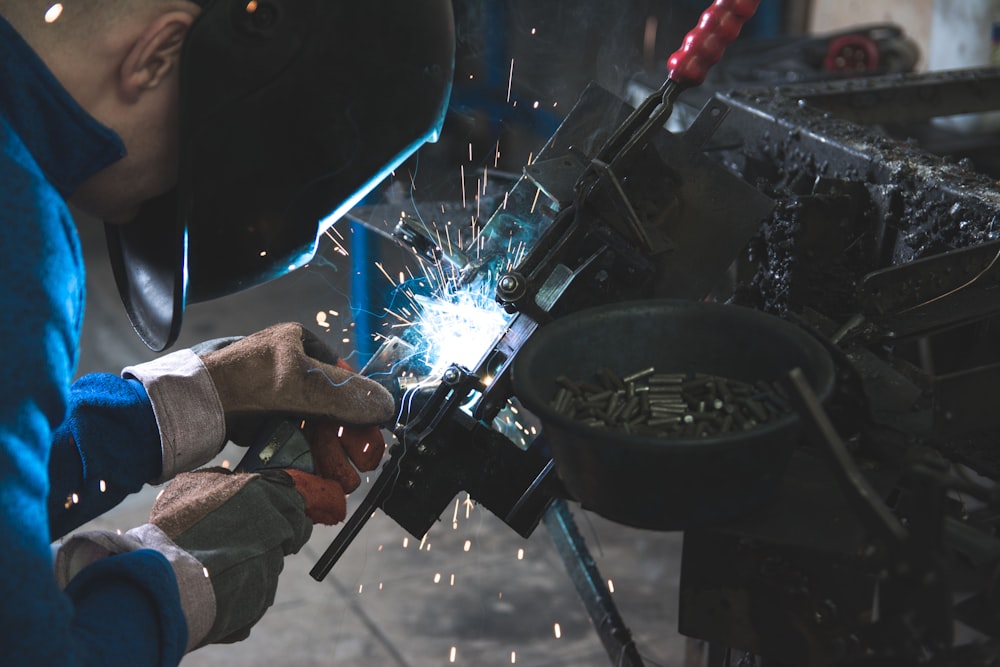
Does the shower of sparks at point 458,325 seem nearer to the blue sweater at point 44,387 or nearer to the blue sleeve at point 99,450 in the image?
the blue sleeve at point 99,450

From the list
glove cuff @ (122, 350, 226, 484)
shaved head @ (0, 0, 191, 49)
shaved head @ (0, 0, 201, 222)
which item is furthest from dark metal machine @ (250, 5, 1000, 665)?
shaved head @ (0, 0, 191, 49)

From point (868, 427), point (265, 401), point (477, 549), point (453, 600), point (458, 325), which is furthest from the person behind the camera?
point (477, 549)

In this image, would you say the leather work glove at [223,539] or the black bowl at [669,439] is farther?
the leather work glove at [223,539]

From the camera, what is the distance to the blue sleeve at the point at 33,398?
1041 mm

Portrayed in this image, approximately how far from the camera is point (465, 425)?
5.17 ft

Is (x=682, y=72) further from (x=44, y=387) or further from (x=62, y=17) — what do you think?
(x=44, y=387)

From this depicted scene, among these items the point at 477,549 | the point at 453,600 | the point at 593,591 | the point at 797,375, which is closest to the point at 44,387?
the point at 797,375

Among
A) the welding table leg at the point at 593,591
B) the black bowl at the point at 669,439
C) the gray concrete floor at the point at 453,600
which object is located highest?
the black bowl at the point at 669,439

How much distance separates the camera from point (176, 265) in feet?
4.78

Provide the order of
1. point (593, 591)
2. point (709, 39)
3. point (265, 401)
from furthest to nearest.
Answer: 1. point (593, 591)
2. point (265, 401)
3. point (709, 39)

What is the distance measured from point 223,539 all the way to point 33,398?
0.50 meters

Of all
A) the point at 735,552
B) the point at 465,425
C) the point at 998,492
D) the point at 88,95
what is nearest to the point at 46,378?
the point at 88,95

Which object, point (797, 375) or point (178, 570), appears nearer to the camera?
point (797, 375)

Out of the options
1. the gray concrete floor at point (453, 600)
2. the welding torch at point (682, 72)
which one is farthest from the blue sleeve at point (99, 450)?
the gray concrete floor at point (453, 600)
